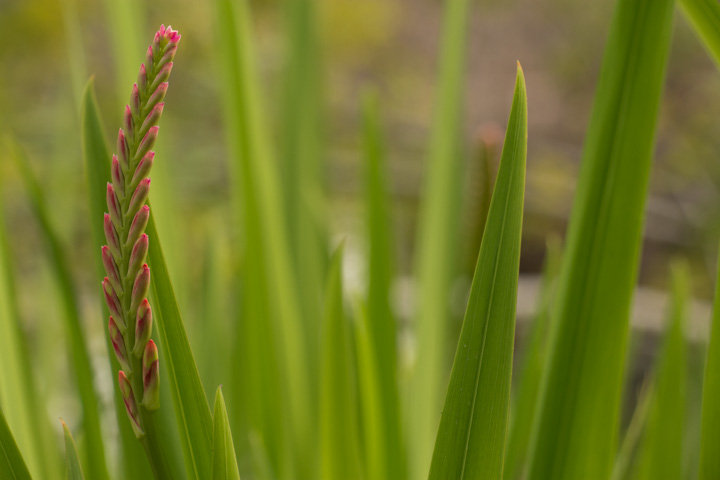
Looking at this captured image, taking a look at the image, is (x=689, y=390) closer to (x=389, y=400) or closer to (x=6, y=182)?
(x=389, y=400)

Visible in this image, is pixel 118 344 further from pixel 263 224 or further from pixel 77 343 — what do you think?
pixel 263 224

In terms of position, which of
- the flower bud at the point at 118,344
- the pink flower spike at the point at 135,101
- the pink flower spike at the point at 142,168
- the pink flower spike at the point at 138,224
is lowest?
the flower bud at the point at 118,344

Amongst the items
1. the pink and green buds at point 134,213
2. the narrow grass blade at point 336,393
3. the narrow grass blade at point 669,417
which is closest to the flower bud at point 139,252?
the pink and green buds at point 134,213

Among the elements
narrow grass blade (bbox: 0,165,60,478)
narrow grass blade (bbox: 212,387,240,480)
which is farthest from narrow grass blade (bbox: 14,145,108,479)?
narrow grass blade (bbox: 212,387,240,480)

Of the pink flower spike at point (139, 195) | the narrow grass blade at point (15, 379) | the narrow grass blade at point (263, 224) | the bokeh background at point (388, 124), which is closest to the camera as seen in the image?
the pink flower spike at point (139, 195)

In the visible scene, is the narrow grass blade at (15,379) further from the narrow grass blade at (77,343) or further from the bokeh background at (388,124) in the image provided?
the bokeh background at (388,124)

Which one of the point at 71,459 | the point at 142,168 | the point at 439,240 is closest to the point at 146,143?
the point at 142,168
